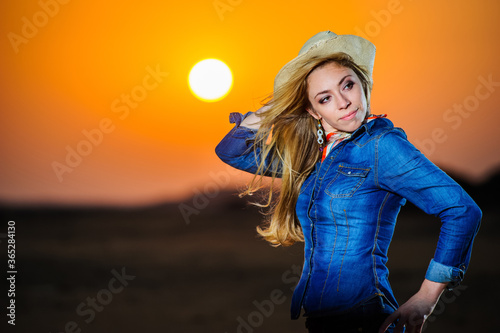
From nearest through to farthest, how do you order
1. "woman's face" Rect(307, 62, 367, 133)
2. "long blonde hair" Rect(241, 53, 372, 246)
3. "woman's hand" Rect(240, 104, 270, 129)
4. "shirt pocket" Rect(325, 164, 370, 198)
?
"shirt pocket" Rect(325, 164, 370, 198) < "woman's face" Rect(307, 62, 367, 133) < "long blonde hair" Rect(241, 53, 372, 246) < "woman's hand" Rect(240, 104, 270, 129)

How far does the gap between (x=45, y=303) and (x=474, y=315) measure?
16.4 ft

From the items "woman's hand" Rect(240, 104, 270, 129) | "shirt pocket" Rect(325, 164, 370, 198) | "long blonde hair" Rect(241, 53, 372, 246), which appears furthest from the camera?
"woman's hand" Rect(240, 104, 270, 129)

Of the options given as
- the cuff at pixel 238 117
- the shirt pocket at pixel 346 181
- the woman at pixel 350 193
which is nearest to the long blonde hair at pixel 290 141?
the woman at pixel 350 193

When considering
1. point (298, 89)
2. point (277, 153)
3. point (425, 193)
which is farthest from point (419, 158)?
point (277, 153)

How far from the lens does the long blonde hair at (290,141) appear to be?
1896 millimetres

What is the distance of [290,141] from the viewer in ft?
6.76

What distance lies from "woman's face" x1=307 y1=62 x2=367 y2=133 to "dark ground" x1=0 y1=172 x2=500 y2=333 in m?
3.83

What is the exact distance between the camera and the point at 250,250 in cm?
1108

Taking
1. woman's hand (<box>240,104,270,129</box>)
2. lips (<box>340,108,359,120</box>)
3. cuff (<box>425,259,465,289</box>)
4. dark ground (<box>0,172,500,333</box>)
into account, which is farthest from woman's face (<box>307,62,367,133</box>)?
dark ground (<box>0,172,500,333</box>)

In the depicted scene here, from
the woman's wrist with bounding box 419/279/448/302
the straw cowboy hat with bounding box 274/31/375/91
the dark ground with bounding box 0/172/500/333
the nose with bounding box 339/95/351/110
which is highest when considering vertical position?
the straw cowboy hat with bounding box 274/31/375/91

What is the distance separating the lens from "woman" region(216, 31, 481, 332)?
1.54 meters

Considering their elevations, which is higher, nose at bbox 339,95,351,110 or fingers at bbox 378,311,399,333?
nose at bbox 339,95,351,110

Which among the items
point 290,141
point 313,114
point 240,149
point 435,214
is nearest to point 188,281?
point 240,149

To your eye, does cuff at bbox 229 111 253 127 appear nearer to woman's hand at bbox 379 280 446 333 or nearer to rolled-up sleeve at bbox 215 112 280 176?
rolled-up sleeve at bbox 215 112 280 176
